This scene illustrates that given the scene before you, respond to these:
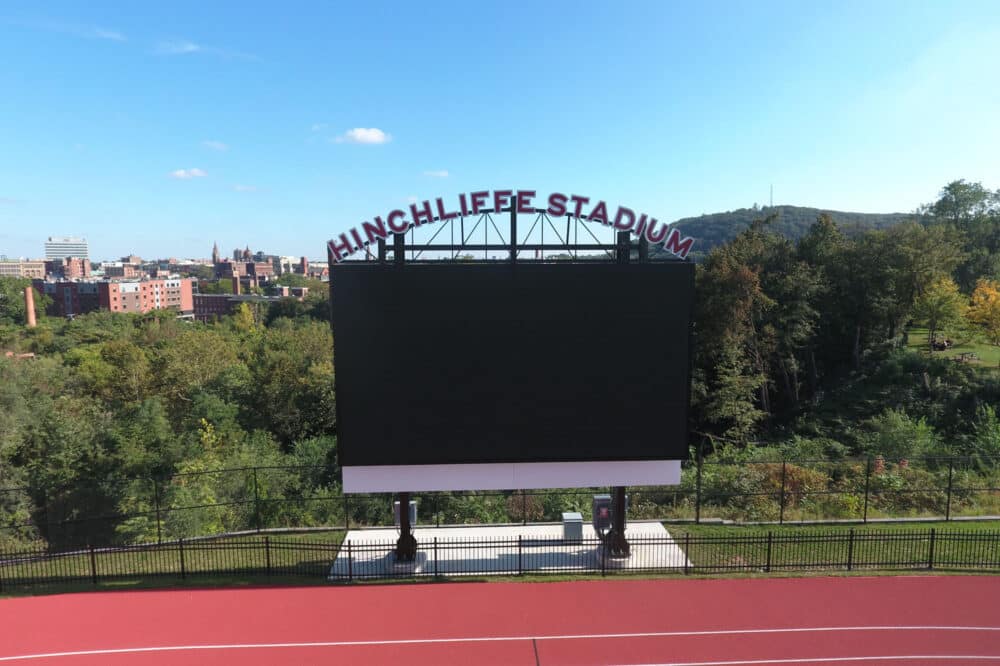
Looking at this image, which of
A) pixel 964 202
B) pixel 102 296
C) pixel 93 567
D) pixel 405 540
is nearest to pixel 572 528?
pixel 405 540

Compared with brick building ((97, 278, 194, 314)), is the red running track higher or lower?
lower

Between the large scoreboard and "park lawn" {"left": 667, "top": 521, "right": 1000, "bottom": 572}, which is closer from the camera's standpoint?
the large scoreboard

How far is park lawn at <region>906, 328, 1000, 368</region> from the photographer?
46594 millimetres

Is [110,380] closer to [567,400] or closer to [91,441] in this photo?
[91,441]

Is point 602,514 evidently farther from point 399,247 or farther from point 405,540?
point 399,247

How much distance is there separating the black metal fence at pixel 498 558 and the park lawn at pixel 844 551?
0.03 meters

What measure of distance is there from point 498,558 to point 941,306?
150ft

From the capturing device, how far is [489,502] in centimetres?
2583

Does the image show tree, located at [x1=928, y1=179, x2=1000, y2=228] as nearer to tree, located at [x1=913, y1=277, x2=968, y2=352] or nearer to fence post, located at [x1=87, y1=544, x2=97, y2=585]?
tree, located at [x1=913, y1=277, x2=968, y2=352]

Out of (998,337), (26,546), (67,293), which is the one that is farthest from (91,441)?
(67,293)

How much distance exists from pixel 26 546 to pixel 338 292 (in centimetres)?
1847

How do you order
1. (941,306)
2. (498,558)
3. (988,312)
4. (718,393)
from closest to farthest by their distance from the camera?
(498,558), (988,312), (718,393), (941,306)

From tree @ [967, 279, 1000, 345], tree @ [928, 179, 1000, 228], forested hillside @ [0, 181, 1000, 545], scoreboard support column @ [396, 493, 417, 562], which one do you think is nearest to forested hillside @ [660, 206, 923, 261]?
tree @ [928, 179, 1000, 228]

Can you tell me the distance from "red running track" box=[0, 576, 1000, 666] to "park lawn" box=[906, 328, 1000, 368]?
1453 inches
